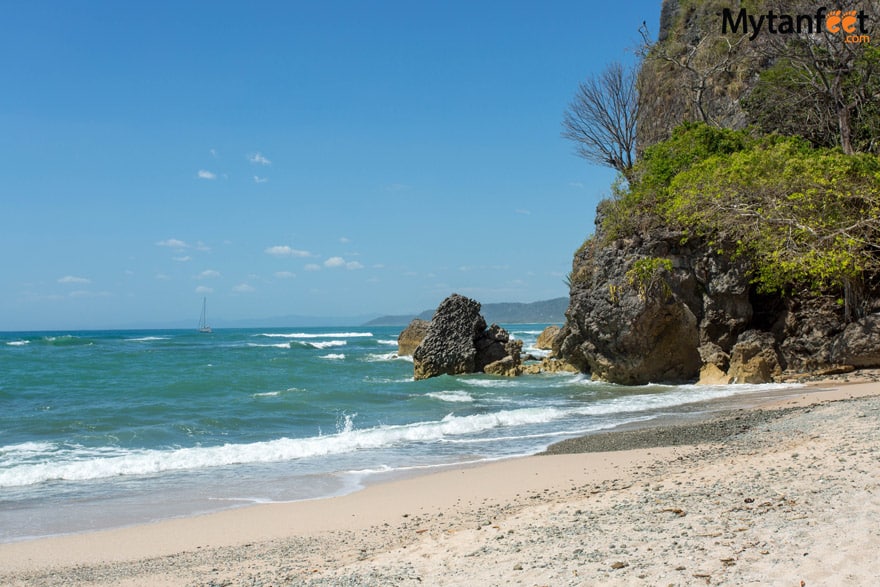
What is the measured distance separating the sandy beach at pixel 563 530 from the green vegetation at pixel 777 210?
7756mm

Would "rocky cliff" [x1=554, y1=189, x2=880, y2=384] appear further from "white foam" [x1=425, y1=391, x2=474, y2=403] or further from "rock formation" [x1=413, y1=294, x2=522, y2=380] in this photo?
"rock formation" [x1=413, y1=294, x2=522, y2=380]

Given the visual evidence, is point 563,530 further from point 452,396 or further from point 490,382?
point 490,382

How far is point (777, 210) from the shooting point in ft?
55.3

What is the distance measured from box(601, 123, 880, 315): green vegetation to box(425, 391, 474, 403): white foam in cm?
610

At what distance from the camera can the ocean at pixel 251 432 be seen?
30.2 feet

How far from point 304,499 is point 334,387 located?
15982mm

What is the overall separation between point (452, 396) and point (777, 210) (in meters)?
10.3

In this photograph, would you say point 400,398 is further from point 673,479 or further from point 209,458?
point 673,479

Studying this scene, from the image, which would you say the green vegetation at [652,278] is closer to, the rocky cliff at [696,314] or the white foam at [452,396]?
the rocky cliff at [696,314]

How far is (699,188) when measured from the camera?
63.4 feet

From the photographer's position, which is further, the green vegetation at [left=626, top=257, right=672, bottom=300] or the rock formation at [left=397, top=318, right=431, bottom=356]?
the rock formation at [left=397, top=318, right=431, bottom=356]

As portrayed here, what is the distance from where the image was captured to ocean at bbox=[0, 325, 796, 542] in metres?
9.20

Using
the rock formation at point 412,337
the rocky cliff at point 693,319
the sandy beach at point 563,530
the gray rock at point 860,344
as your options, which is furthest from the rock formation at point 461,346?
the sandy beach at point 563,530

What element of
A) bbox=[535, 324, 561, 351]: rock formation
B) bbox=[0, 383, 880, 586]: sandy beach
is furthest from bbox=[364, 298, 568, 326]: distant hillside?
bbox=[0, 383, 880, 586]: sandy beach
